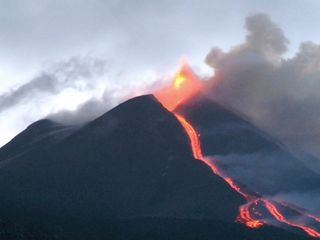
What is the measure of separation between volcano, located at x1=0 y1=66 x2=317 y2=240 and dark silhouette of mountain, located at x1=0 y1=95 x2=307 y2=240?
20 centimetres

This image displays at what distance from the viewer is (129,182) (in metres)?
166

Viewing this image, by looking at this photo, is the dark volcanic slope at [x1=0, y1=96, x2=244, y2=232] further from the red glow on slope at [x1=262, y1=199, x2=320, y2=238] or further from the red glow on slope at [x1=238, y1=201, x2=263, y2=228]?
the red glow on slope at [x1=262, y1=199, x2=320, y2=238]

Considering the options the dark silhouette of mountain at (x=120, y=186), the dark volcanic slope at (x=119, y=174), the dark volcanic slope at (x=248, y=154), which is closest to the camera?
the dark silhouette of mountain at (x=120, y=186)

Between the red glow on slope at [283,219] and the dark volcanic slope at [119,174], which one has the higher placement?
the dark volcanic slope at [119,174]

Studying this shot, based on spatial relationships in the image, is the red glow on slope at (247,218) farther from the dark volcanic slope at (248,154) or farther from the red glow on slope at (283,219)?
the dark volcanic slope at (248,154)

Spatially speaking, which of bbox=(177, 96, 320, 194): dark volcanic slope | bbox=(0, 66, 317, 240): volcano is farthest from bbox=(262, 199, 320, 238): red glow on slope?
bbox=(177, 96, 320, 194): dark volcanic slope

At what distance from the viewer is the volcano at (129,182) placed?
424ft

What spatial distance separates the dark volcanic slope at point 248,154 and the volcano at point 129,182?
0.47 metres

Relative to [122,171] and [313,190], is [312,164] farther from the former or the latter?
[122,171]

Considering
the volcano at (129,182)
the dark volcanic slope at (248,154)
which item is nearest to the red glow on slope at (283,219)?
the volcano at (129,182)

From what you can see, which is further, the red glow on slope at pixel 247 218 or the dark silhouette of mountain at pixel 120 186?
the red glow on slope at pixel 247 218

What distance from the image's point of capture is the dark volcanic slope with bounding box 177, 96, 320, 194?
16438cm

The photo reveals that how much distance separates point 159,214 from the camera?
147m

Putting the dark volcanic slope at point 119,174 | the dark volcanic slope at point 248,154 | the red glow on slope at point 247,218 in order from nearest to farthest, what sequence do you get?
1. the red glow on slope at point 247,218
2. the dark volcanic slope at point 119,174
3. the dark volcanic slope at point 248,154
